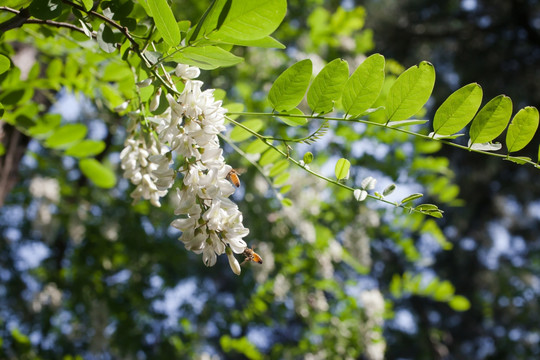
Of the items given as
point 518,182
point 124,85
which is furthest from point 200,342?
point 518,182

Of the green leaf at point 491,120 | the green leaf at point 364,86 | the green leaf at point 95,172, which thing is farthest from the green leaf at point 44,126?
the green leaf at point 491,120

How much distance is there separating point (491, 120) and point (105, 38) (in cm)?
44

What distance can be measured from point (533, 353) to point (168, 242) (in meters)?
5.54

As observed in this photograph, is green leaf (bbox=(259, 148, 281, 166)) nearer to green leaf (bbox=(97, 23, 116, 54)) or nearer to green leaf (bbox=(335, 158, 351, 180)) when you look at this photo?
green leaf (bbox=(335, 158, 351, 180))

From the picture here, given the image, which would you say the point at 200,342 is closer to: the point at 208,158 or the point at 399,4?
the point at 208,158

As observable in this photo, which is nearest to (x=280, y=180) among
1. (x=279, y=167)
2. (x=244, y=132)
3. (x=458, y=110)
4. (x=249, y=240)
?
(x=279, y=167)

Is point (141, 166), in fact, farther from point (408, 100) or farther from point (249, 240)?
point (249, 240)

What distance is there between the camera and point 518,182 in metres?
5.92

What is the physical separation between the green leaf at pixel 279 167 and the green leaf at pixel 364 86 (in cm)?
29

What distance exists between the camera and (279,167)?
794mm

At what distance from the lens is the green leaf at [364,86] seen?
47cm

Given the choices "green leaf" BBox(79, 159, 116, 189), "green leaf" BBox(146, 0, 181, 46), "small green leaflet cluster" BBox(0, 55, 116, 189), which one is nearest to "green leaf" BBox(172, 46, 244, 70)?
"green leaf" BBox(146, 0, 181, 46)

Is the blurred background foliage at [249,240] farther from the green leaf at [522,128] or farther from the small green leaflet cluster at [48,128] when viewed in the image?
the green leaf at [522,128]

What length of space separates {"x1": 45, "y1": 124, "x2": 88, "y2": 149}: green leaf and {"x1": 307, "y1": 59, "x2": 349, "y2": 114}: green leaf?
0.64 m
